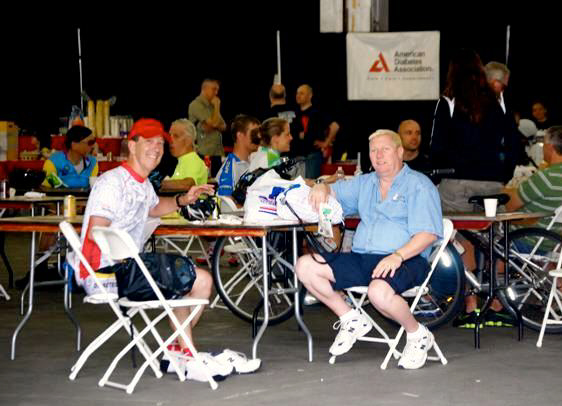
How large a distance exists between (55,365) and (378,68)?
23.7 feet

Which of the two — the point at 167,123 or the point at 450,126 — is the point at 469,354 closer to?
the point at 450,126

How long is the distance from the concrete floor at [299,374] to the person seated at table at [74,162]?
243cm

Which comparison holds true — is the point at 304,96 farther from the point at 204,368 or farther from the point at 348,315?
the point at 204,368

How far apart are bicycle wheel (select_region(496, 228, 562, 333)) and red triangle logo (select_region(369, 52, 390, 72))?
5537 mm

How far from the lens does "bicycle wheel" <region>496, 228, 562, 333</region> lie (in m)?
6.81

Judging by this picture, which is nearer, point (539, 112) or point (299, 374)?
point (299, 374)

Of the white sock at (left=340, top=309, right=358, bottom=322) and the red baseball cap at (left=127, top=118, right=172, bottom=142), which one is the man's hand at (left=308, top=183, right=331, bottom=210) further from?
the red baseball cap at (left=127, top=118, right=172, bottom=142)

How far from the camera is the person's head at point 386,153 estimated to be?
230 inches

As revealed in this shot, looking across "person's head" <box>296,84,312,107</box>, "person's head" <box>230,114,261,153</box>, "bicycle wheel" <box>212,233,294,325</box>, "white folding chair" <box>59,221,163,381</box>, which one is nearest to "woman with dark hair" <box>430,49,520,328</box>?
"bicycle wheel" <box>212,233,294,325</box>

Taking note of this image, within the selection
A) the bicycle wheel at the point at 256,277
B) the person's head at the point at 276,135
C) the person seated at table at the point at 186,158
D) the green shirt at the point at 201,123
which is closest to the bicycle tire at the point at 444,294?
the bicycle wheel at the point at 256,277

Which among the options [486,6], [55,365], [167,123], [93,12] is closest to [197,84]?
[167,123]

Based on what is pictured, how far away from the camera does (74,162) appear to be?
9.47 metres

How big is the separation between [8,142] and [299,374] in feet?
27.7

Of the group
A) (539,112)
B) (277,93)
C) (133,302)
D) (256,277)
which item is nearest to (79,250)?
(133,302)
